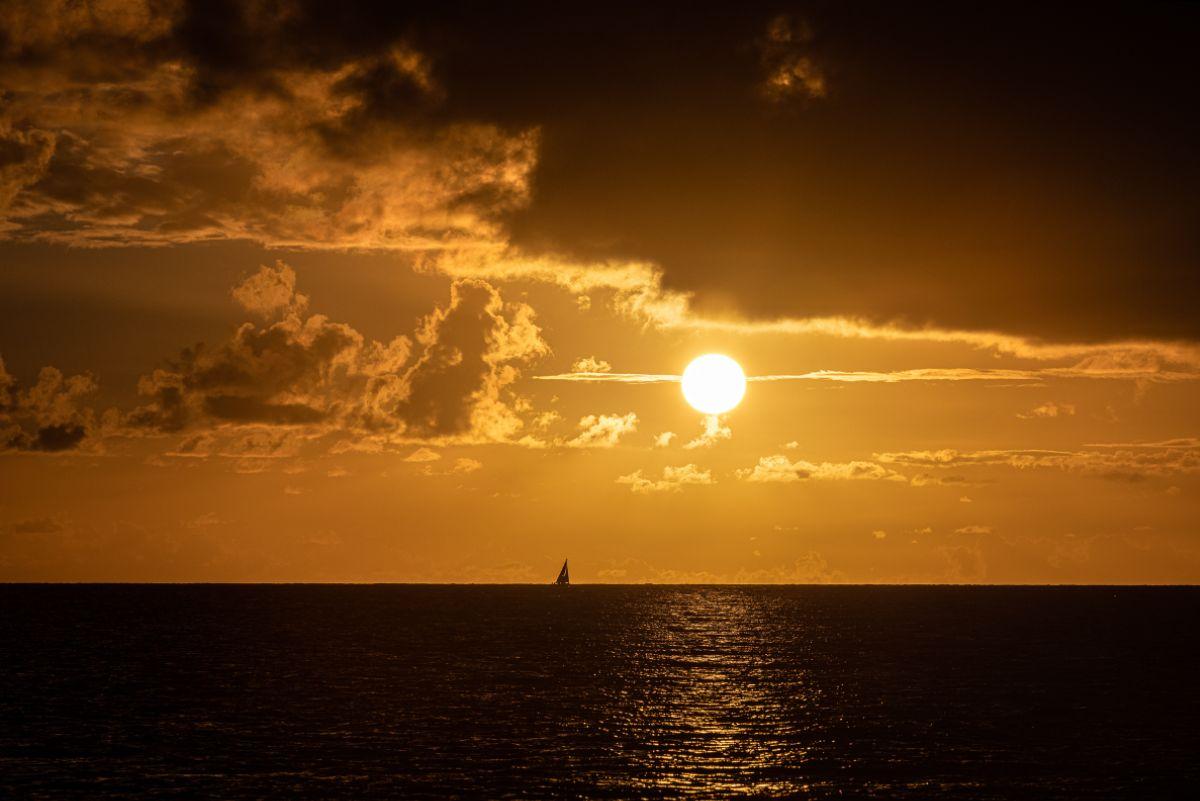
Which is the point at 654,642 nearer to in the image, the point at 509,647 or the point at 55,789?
the point at 509,647

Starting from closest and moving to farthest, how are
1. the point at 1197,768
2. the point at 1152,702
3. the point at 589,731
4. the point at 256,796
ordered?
the point at 256,796 → the point at 1197,768 → the point at 589,731 → the point at 1152,702

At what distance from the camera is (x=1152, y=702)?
10169cm

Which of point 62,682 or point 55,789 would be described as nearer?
point 55,789

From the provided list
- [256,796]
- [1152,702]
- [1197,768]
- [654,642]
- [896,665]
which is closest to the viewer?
[256,796]

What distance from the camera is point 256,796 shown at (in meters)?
59.1

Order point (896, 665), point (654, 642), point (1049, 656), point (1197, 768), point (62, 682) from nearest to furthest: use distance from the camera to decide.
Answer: point (1197, 768) < point (62, 682) < point (896, 665) < point (1049, 656) < point (654, 642)

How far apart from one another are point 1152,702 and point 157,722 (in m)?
85.8

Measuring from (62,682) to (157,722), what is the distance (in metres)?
34.2

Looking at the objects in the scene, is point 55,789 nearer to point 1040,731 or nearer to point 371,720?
point 371,720

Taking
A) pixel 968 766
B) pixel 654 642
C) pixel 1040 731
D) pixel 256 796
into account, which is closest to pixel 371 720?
pixel 256 796

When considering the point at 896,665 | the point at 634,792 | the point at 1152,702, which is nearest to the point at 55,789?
the point at 634,792

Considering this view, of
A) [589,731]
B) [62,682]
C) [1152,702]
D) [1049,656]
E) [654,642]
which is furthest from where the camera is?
[654,642]

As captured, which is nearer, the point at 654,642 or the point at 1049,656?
the point at 1049,656

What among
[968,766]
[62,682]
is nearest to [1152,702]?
[968,766]
